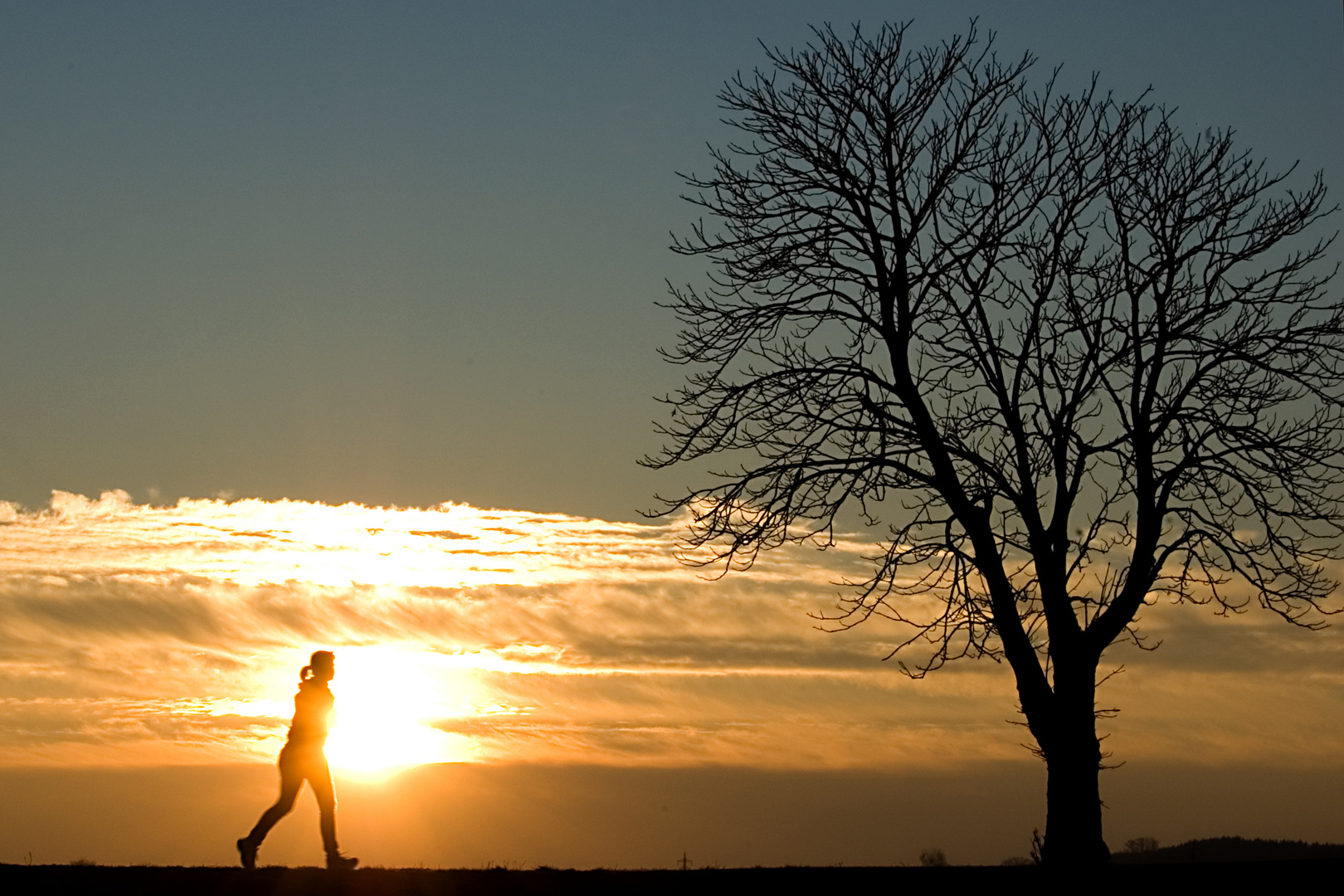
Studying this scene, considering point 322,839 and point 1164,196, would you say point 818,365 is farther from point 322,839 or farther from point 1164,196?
point 322,839

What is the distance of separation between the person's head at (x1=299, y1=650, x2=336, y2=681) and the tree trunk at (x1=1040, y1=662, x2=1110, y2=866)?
24.0ft

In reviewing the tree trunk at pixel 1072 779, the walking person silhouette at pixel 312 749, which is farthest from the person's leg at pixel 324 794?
the tree trunk at pixel 1072 779

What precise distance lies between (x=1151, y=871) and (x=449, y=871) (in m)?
6.52

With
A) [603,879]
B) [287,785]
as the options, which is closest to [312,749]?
[287,785]

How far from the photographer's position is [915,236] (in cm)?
1558

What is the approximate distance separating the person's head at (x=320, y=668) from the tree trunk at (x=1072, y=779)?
7329mm

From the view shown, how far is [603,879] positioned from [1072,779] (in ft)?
17.8

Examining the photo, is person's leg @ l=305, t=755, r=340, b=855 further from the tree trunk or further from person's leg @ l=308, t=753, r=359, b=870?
the tree trunk

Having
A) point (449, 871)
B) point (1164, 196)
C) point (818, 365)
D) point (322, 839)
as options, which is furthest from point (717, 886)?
point (1164, 196)

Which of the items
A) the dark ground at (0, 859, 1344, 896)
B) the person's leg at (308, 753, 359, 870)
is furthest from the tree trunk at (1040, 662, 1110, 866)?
the person's leg at (308, 753, 359, 870)

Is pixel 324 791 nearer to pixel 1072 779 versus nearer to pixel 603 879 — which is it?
pixel 603 879

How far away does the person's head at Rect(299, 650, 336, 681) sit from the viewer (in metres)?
12.8

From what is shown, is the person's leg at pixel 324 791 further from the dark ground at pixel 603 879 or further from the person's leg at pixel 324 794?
the dark ground at pixel 603 879

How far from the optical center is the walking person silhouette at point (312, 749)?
1271cm
